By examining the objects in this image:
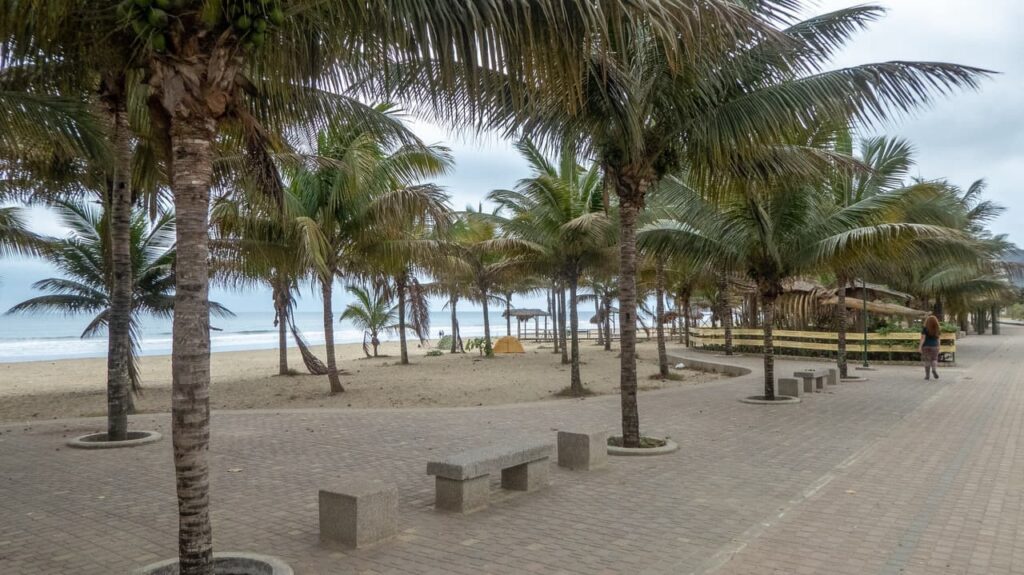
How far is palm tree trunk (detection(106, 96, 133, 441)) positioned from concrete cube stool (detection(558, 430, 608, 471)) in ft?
19.4

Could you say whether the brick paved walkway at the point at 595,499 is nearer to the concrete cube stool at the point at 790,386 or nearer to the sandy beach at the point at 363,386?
the concrete cube stool at the point at 790,386

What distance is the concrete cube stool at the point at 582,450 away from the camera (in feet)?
24.2

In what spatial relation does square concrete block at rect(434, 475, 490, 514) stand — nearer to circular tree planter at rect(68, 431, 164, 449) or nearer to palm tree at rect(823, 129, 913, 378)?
circular tree planter at rect(68, 431, 164, 449)

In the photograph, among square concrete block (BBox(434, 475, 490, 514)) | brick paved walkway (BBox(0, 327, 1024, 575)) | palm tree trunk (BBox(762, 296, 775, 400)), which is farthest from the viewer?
palm tree trunk (BBox(762, 296, 775, 400))

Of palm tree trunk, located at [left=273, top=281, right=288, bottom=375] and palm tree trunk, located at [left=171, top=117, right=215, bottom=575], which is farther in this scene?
palm tree trunk, located at [left=273, top=281, right=288, bottom=375]

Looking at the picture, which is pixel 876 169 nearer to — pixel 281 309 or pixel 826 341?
pixel 826 341

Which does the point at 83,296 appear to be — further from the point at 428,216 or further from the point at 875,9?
the point at 875,9

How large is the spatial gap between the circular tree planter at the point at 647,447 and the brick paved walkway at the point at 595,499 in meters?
0.27

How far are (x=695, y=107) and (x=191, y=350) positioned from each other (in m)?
6.40

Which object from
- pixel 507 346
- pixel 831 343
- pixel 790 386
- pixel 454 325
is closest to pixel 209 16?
pixel 790 386

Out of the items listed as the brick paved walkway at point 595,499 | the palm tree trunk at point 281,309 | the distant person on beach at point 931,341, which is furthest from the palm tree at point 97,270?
the distant person on beach at point 931,341

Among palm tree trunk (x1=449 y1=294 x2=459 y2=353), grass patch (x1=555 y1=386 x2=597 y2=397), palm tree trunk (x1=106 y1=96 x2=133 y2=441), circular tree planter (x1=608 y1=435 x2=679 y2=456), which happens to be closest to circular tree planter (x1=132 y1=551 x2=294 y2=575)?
circular tree planter (x1=608 y1=435 x2=679 y2=456)

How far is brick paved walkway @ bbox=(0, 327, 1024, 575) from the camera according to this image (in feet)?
15.3

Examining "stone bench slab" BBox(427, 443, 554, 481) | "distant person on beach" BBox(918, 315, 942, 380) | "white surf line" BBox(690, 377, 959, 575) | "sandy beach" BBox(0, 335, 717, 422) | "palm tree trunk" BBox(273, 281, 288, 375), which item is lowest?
"white surf line" BBox(690, 377, 959, 575)
